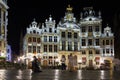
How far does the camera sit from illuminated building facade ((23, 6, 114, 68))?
6366 cm

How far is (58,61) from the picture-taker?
210ft

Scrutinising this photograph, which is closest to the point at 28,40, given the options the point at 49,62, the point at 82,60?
the point at 49,62

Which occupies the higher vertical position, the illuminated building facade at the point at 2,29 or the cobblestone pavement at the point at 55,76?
the illuminated building facade at the point at 2,29

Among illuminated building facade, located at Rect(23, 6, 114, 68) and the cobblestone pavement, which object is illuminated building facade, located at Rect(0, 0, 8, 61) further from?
the cobblestone pavement

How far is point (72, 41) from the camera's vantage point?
65312mm

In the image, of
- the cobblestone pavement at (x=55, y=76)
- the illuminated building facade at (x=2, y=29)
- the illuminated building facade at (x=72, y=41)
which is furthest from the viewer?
the illuminated building facade at (x=72, y=41)

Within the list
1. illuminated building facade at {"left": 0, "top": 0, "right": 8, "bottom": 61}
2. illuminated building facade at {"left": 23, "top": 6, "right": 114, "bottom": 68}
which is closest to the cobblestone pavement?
illuminated building facade at {"left": 0, "top": 0, "right": 8, "bottom": 61}

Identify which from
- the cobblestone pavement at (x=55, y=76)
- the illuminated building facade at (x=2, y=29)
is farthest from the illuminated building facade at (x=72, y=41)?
the cobblestone pavement at (x=55, y=76)

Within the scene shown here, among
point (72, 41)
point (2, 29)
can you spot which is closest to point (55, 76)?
point (2, 29)

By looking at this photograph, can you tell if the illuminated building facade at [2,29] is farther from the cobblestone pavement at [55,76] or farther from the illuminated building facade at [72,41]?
the cobblestone pavement at [55,76]

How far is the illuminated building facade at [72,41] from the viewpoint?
6366 centimetres

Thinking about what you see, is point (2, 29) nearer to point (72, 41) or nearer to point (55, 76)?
point (72, 41)

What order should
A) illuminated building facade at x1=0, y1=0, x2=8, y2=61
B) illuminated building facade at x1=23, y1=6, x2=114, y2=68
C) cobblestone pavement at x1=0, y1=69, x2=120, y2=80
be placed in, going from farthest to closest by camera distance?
illuminated building facade at x1=23, y1=6, x2=114, y2=68
illuminated building facade at x1=0, y1=0, x2=8, y2=61
cobblestone pavement at x1=0, y1=69, x2=120, y2=80

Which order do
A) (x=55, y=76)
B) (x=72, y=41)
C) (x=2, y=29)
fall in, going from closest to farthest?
(x=55, y=76)
(x=2, y=29)
(x=72, y=41)
